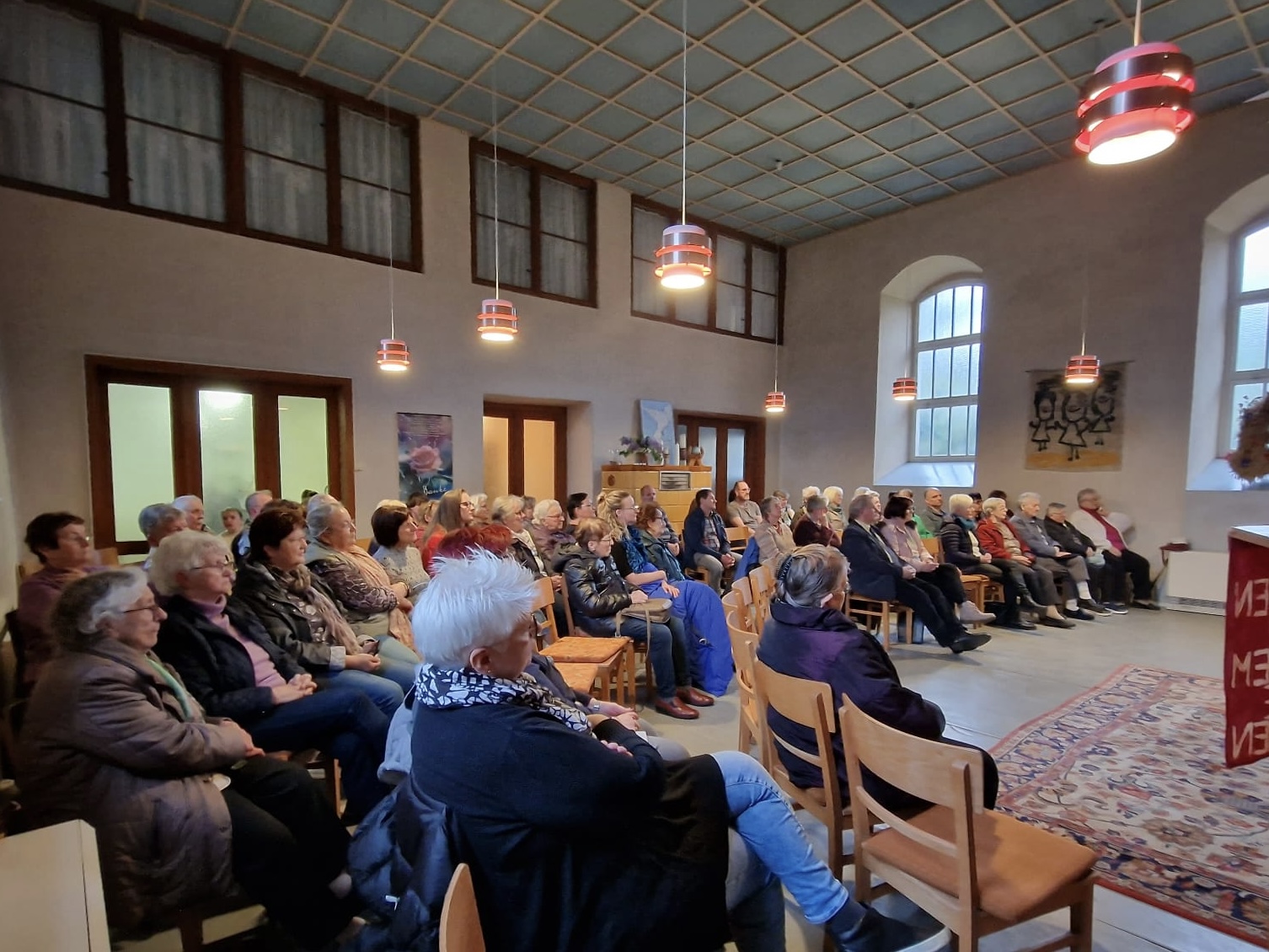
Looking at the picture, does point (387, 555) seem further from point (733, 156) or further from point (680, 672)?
point (733, 156)

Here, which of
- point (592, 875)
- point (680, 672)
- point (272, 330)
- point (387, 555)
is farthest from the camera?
point (272, 330)

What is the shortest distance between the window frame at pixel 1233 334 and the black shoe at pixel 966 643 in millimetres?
4361

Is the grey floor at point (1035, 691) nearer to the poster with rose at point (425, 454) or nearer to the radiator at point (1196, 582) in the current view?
the radiator at point (1196, 582)

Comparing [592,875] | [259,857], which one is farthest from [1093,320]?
[259,857]

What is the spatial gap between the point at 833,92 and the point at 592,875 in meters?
7.00

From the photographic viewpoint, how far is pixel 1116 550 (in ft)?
21.5

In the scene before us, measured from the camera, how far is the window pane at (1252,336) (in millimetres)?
6410

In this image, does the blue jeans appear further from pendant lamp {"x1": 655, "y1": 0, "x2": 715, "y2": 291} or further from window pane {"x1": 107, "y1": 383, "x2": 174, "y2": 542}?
window pane {"x1": 107, "y1": 383, "x2": 174, "y2": 542}

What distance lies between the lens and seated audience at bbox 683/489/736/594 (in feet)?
19.4

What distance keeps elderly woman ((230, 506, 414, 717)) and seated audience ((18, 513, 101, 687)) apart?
0.79 metres

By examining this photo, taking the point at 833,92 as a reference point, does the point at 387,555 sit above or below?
below

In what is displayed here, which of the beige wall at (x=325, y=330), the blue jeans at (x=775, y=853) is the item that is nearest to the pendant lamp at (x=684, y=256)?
the blue jeans at (x=775, y=853)

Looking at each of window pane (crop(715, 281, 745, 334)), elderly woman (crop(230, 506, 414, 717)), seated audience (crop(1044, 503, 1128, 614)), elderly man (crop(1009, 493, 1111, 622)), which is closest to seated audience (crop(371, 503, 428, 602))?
elderly woman (crop(230, 506, 414, 717))

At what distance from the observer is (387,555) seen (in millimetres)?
3543
